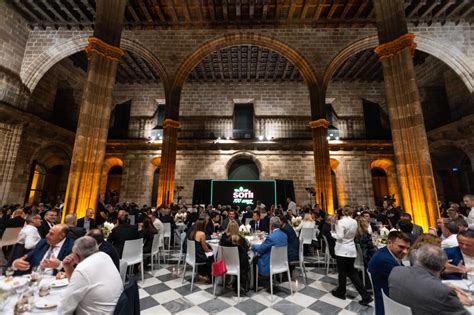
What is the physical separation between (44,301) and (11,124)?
39.1 feet

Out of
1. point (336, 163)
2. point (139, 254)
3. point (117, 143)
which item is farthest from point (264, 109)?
point (139, 254)

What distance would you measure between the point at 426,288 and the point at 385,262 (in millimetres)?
746

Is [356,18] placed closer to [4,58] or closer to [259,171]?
[259,171]

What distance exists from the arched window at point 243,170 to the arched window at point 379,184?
799 centimetres

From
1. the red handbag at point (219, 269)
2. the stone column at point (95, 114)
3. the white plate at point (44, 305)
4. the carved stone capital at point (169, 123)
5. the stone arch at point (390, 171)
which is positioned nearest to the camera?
the white plate at point (44, 305)

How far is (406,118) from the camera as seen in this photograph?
6082 millimetres

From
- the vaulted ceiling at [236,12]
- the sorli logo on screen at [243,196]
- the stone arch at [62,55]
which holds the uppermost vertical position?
the vaulted ceiling at [236,12]

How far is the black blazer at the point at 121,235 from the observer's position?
13.9 ft

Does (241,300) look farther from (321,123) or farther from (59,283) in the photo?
(321,123)

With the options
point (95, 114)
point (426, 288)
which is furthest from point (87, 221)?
point (426, 288)

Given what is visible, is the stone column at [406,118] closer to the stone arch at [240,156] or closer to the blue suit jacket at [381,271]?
the blue suit jacket at [381,271]

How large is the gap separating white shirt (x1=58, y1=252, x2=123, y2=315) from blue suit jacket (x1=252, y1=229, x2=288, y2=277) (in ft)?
8.85

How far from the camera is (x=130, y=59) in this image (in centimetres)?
1289

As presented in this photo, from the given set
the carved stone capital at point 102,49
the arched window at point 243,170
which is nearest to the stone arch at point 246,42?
the carved stone capital at point 102,49
